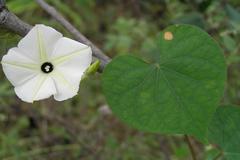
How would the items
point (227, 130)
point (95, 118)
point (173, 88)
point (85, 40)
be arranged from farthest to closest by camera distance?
point (95, 118) < point (227, 130) < point (85, 40) < point (173, 88)

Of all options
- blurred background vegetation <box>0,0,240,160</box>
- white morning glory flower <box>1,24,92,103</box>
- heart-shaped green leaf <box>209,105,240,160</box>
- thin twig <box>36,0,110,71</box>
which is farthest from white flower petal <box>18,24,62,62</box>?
blurred background vegetation <box>0,0,240,160</box>

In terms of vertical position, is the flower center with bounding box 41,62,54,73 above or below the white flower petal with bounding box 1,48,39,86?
below

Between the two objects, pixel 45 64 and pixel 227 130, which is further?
pixel 227 130

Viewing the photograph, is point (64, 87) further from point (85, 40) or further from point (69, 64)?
point (85, 40)

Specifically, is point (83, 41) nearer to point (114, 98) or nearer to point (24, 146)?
point (114, 98)

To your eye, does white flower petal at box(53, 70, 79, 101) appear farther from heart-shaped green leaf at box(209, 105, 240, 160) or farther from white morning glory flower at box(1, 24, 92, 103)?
heart-shaped green leaf at box(209, 105, 240, 160)

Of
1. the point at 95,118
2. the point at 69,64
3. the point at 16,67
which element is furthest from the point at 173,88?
the point at 95,118

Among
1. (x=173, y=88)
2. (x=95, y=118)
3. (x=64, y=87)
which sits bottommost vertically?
(x=95, y=118)
